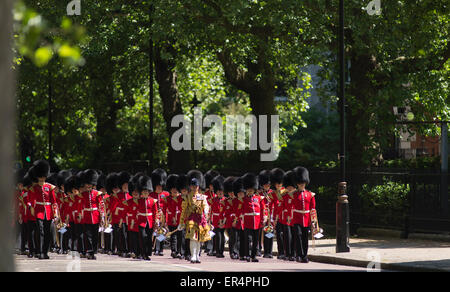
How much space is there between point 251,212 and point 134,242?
2.48m

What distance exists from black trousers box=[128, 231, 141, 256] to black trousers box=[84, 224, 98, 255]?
865 mm

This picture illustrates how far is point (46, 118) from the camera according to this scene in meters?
43.6

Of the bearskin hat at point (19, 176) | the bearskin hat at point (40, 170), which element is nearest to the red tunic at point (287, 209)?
the bearskin hat at point (40, 170)

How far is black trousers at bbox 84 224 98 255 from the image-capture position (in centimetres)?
1817

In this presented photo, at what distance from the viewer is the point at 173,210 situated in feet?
60.4

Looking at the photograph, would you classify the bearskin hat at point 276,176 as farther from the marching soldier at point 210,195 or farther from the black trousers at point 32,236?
the black trousers at point 32,236

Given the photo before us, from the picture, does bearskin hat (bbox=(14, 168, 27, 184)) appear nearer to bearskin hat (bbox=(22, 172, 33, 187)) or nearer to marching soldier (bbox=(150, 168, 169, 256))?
bearskin hat (bbox=(22, 172, 33, 187))

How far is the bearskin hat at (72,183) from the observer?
18938 mm

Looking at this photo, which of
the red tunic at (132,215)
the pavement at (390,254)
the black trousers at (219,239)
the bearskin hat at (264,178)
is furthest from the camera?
the bearskin hat at (264,178)

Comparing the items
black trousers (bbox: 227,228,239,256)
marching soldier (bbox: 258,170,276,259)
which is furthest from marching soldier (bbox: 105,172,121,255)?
marching soldier (bbox: 258,170,276,259)

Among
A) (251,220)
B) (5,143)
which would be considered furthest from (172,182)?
(5,143)

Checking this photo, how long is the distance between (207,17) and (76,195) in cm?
816

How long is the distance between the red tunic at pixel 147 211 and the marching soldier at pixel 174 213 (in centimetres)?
77

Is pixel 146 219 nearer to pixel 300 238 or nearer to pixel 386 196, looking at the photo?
pixel 300 238
